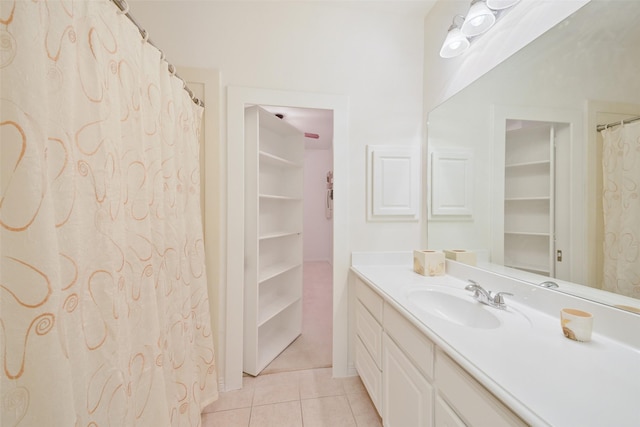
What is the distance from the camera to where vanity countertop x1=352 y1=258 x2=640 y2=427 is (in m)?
0.45

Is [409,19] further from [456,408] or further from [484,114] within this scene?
[456,408]

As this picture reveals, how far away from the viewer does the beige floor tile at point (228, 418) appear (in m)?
1.30

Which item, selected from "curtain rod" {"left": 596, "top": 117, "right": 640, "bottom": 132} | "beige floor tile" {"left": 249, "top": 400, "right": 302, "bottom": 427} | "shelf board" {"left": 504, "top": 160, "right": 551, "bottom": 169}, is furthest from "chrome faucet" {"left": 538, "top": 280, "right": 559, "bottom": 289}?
"beige floor tile" {"left": 249, "top": 400, "right": 302, "bottom": 427}

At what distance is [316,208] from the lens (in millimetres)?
4836

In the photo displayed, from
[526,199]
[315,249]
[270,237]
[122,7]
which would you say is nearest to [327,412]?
[270,237]

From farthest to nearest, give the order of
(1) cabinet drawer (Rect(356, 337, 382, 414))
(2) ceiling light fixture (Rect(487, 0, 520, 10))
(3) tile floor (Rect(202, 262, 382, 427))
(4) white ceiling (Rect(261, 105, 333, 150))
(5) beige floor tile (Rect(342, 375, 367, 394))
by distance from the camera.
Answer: (4) white ceiling (Rect(261, 105, 333, 150)), (5) beige floor tile (Rect(342, 375, 367, 394)), (3) tile floor (Rect(202, 262, 382, 427)), (1) cabinet drawer (Rect(356, 337, 382, 414)), (2) ceiling light fixture (Rect(487, 0, 520, 10))

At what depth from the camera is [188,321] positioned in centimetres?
114

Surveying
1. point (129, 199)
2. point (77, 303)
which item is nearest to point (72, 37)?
point (129, 199)

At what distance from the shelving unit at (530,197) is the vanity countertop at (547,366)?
0.62 ft

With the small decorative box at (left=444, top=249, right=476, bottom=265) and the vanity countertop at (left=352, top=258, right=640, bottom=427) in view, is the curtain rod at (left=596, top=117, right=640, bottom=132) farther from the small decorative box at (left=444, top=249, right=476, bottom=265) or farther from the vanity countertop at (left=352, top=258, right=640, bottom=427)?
the small decorative box at (left=444, top=249, right=476, bottom=265)

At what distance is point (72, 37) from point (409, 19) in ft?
6.44

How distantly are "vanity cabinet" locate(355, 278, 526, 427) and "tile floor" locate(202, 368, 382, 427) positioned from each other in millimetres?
183

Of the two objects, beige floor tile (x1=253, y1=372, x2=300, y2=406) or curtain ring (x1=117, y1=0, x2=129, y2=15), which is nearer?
curtain ring (x1=117, y1=0, x2=129, y2=15)

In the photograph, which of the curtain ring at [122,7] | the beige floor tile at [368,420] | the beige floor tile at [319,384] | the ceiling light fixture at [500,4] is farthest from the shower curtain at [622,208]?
the curtain ring at [122,7]
